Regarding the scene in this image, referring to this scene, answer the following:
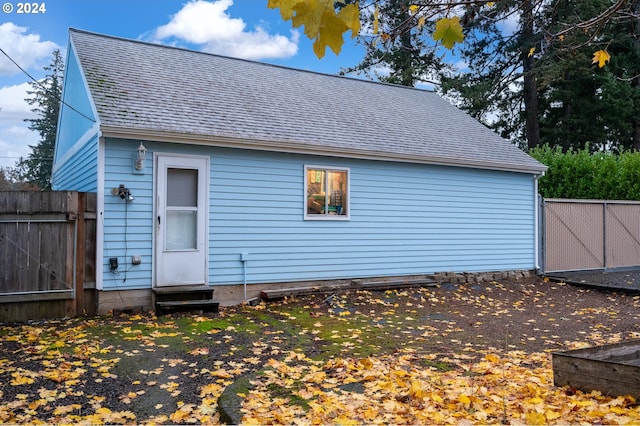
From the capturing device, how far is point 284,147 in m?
9.90

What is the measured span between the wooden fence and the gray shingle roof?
152cm

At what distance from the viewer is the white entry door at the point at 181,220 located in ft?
29.0

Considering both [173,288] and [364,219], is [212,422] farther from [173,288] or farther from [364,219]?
[364,219]

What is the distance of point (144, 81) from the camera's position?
10.4m

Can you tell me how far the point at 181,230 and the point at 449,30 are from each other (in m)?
7.09

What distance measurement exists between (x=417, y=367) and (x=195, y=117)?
627 cm

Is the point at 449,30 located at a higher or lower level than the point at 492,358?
higher

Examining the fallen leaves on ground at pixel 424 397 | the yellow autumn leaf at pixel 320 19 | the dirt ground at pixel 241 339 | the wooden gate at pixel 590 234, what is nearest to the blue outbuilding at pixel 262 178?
the wooden gate at pixel 590 234

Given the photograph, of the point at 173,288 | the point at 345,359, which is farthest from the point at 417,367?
the point at 173,288

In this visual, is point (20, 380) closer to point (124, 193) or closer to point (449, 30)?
point (124, 193)

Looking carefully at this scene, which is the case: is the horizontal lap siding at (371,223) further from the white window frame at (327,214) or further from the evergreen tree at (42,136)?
the evergreen tree at (42,136)

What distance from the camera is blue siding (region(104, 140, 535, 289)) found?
869cm

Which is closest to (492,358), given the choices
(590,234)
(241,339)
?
(241,339)

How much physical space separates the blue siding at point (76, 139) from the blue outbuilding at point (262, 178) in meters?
0.05
